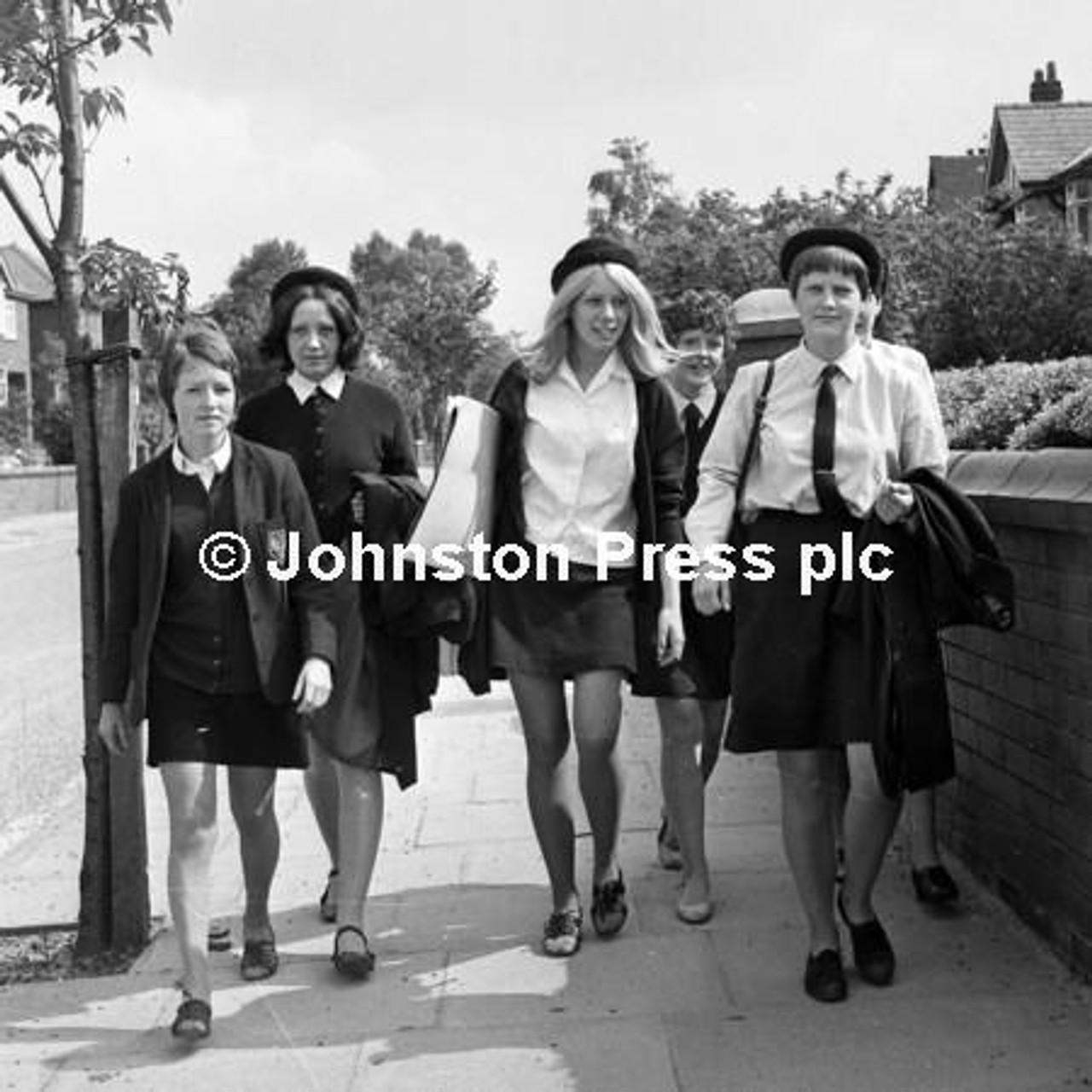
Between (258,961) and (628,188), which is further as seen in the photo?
(628,188)

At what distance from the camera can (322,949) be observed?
461 centimetres

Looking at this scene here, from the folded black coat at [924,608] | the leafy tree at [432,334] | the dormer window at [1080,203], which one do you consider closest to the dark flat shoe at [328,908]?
the folded black coat at [924,608]

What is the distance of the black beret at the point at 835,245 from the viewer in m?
3.93

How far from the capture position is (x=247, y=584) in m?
4.05

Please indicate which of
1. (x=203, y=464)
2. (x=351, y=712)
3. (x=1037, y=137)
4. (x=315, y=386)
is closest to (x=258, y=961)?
(x=351, y=712)

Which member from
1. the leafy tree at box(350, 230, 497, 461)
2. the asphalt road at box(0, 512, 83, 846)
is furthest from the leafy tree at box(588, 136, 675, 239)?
the asphalt road at box(0, 512, 83, 846)

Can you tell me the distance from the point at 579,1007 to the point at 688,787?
0.92 m

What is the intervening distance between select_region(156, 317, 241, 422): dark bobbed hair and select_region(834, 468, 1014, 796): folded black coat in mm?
1735

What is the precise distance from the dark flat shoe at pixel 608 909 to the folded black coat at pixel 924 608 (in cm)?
107

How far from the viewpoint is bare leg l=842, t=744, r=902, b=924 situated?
12.8 feet

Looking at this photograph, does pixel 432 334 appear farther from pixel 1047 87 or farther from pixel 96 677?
pixel 96 677

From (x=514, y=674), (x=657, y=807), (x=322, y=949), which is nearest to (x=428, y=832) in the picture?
(x=657, y=807)

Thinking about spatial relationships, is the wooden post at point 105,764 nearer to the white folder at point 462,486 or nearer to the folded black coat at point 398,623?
the folded black coat at point 398,623

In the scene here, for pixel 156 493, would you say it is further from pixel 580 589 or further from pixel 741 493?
pixel 741 493
